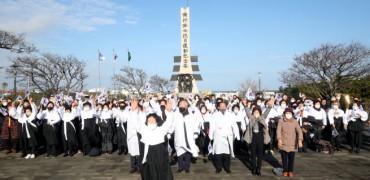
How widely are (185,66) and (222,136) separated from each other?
1178 inches

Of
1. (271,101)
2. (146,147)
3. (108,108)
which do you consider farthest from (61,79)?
(146,147)

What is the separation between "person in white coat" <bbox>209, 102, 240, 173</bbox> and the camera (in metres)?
7.94

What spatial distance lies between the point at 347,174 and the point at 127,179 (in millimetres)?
5045

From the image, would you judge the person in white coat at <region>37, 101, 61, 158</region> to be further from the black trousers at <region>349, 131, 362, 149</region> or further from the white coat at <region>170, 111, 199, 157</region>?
the black trousers at <region>349, 131, 362, 149</region>

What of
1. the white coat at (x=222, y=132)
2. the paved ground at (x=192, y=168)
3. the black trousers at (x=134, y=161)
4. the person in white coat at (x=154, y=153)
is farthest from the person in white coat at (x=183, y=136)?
the person in white coat at (x=154, y=153)

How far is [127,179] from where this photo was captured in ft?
24.6

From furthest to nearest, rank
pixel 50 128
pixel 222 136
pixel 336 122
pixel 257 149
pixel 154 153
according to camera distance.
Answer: pixel 336 122 → pixel 50 128 → pixel 222 136 → pixel 257 149 → pixel 154 153

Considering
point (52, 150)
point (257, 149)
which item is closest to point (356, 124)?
point (257, 149)

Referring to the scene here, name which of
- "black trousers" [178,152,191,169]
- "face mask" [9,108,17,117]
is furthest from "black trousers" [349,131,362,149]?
"face mask" [9,108,17,117]

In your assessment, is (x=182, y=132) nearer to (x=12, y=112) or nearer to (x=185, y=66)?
(x=12, y=112)

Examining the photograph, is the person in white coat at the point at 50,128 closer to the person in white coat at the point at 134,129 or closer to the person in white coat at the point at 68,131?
the person in white coat at the point at 68,131

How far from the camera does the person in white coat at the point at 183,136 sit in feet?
26.5

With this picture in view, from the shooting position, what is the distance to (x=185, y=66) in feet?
124

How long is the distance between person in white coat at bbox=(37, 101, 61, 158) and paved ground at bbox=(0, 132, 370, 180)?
387 millimetres
